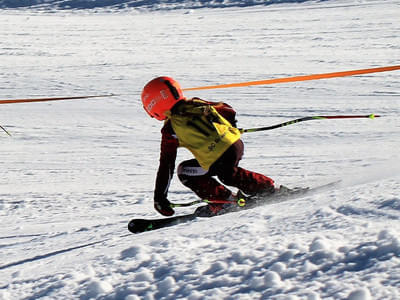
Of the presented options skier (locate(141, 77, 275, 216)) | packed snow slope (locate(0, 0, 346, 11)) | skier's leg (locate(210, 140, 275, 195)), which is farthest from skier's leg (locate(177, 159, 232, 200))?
packed snow slope (locate(0, 0, 346, 11))

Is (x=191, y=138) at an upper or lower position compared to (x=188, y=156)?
upper

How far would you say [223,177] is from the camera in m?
4.21

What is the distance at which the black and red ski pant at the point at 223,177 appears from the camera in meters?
4.13

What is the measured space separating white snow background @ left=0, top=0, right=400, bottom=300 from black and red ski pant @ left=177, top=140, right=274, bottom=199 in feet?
1.91

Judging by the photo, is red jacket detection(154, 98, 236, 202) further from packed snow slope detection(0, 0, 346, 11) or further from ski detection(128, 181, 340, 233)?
packed snow slope detection(0, 0, 346, 11)

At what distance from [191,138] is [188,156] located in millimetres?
3301

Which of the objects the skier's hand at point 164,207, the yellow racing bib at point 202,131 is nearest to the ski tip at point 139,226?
the skier's hand at point 164,207

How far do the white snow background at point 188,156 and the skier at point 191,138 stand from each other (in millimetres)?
572

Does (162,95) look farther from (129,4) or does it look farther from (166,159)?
(129,4)

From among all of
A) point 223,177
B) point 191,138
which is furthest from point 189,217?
point 191,138

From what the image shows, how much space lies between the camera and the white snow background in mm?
2441

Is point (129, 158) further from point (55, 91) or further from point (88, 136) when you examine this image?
point (55, 91)

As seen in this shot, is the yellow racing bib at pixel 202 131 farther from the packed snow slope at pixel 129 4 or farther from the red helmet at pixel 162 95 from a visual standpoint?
the packed snow slope at pixel 129 4

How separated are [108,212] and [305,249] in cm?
312
